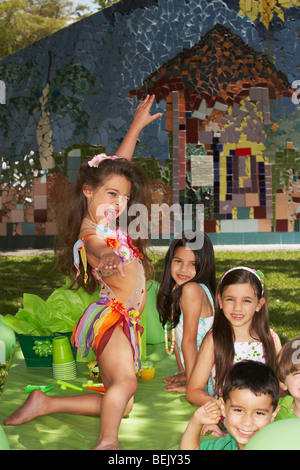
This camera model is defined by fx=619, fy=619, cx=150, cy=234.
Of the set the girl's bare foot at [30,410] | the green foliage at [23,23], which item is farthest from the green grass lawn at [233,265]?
the green foliage at [23,23]

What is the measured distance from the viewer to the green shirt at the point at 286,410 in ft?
7.97

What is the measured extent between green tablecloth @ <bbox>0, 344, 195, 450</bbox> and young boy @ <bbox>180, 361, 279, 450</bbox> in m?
0.33

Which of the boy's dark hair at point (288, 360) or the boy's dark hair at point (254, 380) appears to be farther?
the boy's dark hair at point (288, 360)

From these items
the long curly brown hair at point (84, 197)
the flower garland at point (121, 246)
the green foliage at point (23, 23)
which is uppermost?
the green foliage at point (23, 23)

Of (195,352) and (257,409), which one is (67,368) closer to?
(195,352)

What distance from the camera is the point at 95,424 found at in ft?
8.93

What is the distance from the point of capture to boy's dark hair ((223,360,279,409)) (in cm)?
218

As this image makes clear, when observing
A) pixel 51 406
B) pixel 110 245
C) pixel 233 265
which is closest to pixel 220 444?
pixel 51 406

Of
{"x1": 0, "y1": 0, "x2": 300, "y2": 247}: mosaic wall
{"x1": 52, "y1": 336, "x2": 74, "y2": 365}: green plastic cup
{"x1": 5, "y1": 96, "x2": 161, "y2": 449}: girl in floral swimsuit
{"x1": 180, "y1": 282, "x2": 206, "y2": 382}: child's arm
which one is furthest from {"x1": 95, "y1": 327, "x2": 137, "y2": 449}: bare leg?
{"x1": 0, "y1": 0, "x2": 300, "y2": 247}: mosaic wall

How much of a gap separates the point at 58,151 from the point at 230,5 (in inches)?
124

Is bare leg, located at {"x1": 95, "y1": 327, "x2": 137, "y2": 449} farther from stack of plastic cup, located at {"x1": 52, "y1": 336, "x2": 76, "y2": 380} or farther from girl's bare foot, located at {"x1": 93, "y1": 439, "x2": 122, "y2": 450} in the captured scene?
stack of plastic cup, located at {"x1": 52, "y1": 336, "x2": 76, "y2": 380}

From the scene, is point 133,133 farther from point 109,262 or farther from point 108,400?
point 108,400

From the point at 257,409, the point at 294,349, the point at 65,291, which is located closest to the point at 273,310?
the point at 65,291

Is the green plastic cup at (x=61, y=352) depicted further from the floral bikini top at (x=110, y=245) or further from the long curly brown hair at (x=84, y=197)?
the floral bikini top at (x=110, y=245)
